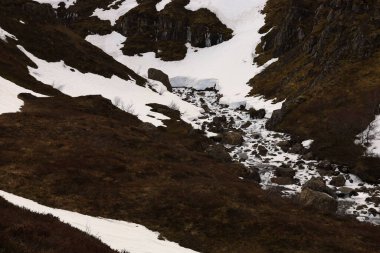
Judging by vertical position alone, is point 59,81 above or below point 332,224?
above

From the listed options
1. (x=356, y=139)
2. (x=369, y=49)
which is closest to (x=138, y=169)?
(x=356, y=139)

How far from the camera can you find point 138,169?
106 ft

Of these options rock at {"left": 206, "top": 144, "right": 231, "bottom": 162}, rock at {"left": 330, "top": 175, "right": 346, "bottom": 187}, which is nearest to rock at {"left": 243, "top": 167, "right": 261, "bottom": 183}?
rock at {"left": 206, "top": 144, "right": 231, "bottom": 162}

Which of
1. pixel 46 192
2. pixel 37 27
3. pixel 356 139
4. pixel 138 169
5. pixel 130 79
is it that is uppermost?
pixel 37 27

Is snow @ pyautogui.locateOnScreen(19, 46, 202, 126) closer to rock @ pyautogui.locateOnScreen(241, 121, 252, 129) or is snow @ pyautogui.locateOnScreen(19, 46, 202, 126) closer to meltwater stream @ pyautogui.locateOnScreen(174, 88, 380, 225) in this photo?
meltwater stream @ pyautogui.locateOnScreen(174, 88, 380, 225)

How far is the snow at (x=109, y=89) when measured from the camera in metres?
62.8

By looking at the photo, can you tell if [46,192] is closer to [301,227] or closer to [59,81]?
[301,227]

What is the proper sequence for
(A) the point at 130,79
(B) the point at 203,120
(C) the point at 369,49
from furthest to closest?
(A) the point at 130,79 → (B) the point at 203,120 → (C) the point at 369,49

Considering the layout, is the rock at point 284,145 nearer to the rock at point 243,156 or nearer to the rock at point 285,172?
the rock at point 243,156

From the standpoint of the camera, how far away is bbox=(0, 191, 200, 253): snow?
17859 millimetres

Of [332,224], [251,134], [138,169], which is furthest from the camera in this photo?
[251,134]

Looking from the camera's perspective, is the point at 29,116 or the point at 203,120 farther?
the point at 203,120

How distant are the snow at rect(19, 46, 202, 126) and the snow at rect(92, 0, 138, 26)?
3307 inches

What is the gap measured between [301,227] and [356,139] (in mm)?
27454
